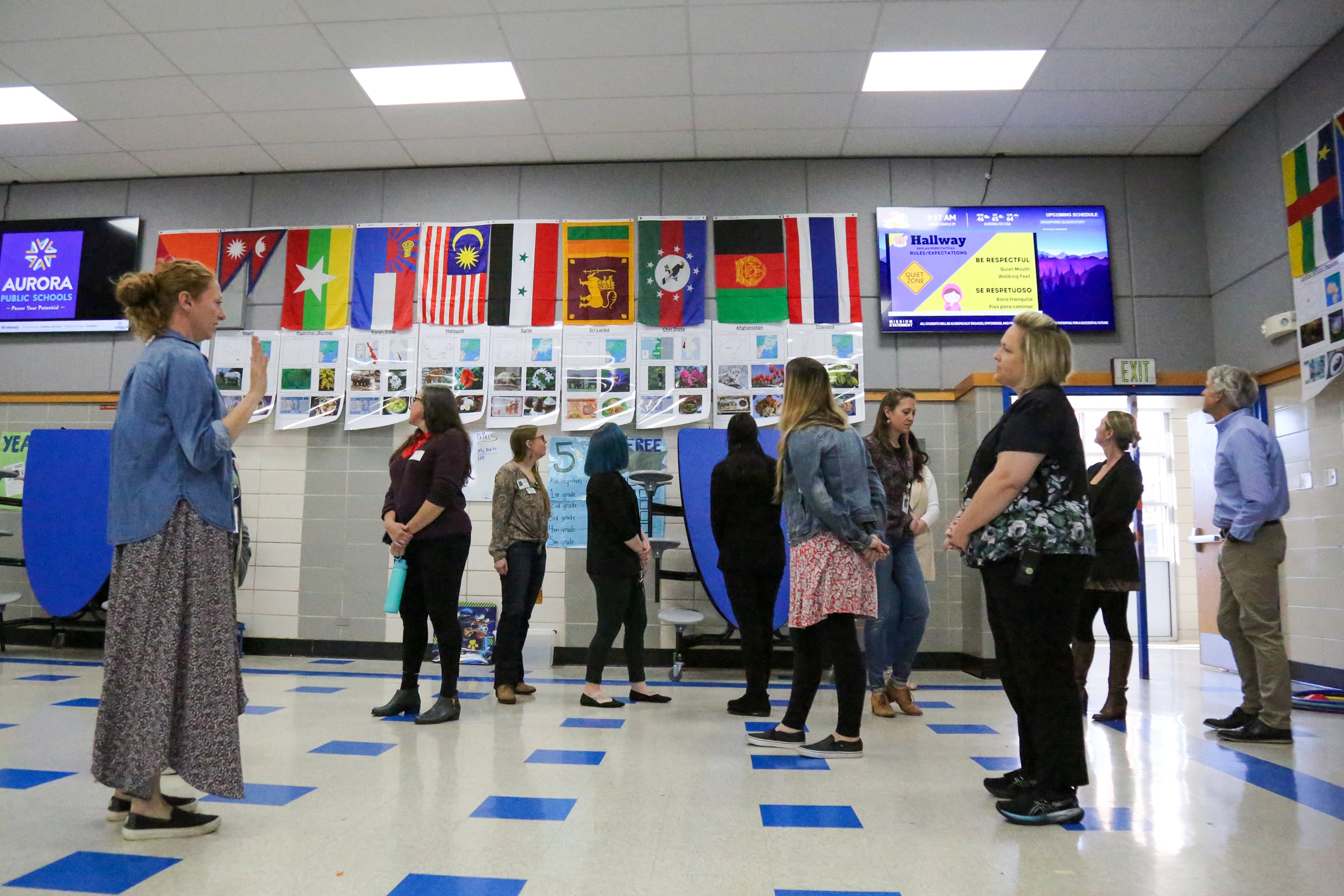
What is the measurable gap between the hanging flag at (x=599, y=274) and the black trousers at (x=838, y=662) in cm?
341

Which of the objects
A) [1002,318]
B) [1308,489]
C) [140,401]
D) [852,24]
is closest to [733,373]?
[1002,318]

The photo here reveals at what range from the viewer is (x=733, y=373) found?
5574mm

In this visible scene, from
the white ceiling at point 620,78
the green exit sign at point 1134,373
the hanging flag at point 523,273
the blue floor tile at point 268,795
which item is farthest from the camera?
the hanging flag at point 523,273

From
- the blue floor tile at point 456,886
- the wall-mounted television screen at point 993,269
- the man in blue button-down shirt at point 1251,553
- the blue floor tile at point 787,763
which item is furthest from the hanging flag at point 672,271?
the blue floor tile at point 456,886

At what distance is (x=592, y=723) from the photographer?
3.24 metres

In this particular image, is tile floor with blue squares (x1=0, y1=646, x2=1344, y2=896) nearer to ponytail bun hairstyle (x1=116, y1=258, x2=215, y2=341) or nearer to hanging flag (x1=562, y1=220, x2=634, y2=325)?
ponytail bun hairstyle (x1=116, y1=258, x2=215, y2=341)

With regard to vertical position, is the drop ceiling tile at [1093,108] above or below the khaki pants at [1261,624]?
above

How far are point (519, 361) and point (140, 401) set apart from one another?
3.89m

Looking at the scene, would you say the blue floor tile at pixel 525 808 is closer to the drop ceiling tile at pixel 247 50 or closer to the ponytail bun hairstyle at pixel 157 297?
the ponytail bun hairstyle at pixel 157 297

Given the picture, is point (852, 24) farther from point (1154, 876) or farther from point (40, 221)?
point (40, 221)

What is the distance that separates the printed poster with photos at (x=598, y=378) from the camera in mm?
5586

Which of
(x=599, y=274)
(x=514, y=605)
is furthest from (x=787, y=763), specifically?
(x=599, y=274)

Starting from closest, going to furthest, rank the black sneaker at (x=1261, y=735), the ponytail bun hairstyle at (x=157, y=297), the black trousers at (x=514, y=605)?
1. the ponytail bun hairstyle at (x=157, y=297)
2. the black sneaker at (x=1261, y=735)
3. the black trousers at (x=514, y=605)

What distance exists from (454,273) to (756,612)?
3596 millimetres
